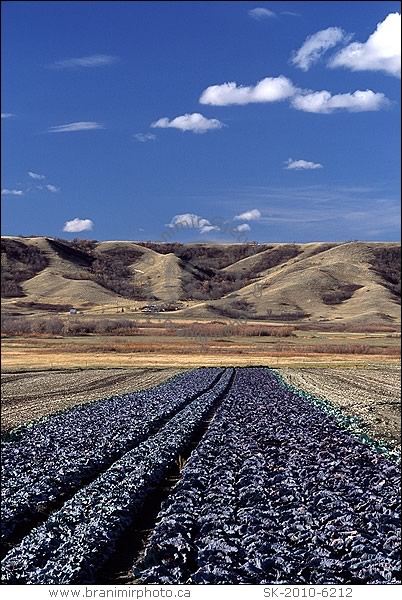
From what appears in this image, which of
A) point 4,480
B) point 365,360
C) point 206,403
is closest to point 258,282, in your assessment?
point 365,360

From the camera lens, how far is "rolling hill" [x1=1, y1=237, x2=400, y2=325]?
14025cm

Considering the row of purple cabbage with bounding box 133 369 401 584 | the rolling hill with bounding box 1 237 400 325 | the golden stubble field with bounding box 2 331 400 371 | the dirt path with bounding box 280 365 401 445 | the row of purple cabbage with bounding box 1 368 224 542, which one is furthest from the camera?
the rolling hill with bounding box 1 237 400 325

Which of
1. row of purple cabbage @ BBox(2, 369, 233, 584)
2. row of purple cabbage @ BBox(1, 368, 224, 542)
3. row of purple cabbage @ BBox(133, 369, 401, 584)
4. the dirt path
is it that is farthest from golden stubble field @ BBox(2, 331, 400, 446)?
row of purple cabbage @ BBox(2, 369, 233, 584)

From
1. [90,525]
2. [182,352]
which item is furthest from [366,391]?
[182,352]

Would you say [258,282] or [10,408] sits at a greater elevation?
[258,282]

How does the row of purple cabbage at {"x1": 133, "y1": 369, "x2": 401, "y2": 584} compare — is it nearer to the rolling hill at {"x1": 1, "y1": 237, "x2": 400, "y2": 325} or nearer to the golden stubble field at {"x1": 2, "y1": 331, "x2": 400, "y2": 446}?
the golden stubble field at {"x1": 2, "y1": 331, "x2": 400, "y2": 446}

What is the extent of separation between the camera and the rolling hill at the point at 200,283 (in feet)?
460

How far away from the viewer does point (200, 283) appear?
6836 inches

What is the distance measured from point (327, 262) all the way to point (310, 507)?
176 meters

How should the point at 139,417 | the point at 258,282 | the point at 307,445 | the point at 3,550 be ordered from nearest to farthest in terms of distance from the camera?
the point at 3,550 < the point at 307,445 < the point at 139,417 < the point at 258,282

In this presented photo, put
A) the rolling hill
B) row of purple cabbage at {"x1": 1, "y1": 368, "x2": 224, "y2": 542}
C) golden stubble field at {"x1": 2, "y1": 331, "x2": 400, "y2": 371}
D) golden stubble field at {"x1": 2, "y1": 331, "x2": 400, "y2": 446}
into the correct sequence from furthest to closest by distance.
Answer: the rolling hill, golden stubble field at {"x1": 2, "y1": 331, "x2": 400, "y2": 371}, golden stubble field at {"x1": 2, "y1": 331, "x2": 400, "y2": 446}, row of purple cabbage at {"x1": 1, "y1": 368, "x2": 224, "y2": 542}

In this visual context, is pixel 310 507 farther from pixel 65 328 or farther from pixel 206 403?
pixel 65 328

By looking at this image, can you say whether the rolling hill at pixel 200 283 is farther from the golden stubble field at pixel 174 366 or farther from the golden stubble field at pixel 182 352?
the golden stubble field at pixel 174 366

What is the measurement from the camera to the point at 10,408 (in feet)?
81.1
